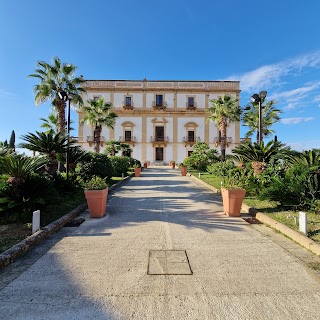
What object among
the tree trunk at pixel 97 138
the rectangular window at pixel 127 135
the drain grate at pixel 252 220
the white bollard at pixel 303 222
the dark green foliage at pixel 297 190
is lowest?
the drain grate at pixel 252 220

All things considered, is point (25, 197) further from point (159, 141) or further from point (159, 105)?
point (159, 105)

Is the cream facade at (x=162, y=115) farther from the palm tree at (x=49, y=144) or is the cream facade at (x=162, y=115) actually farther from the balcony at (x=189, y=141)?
the palm tree at (x=49, y=144)

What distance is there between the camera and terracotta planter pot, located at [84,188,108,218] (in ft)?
18.1

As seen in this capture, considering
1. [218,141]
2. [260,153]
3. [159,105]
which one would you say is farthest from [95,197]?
[218,141]

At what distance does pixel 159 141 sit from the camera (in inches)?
1528

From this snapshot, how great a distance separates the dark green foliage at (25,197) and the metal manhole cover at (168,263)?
123 inches

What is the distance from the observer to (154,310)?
2.22m

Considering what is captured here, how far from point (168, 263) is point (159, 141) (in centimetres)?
3590

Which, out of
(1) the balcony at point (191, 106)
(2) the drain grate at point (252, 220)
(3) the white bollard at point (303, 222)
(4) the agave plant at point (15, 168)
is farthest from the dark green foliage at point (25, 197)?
(1) the balcony at point (191, 106)

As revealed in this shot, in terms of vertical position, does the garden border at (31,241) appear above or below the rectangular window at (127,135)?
below

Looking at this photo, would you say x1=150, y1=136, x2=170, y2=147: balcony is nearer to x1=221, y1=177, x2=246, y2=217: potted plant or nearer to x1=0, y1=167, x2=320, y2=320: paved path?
x1=221, y1=177, x2=246, y2=217: potted plant

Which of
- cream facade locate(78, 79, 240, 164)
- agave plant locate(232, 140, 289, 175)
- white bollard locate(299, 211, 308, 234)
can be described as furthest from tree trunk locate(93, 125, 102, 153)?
cream facade locate(78, 79, 240, 164)

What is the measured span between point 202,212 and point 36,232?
397 cm

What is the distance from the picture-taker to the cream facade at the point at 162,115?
3881 centimetres
